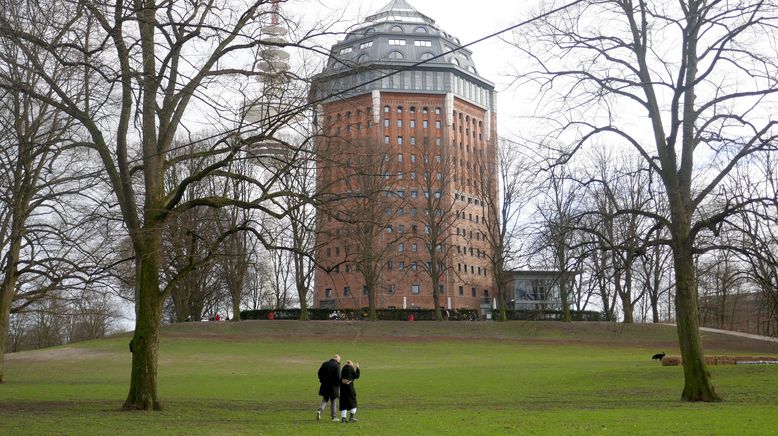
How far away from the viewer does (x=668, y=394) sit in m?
22.8

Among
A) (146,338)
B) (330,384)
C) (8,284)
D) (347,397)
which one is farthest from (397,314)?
(347,397)

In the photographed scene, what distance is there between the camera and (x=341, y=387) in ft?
57.5

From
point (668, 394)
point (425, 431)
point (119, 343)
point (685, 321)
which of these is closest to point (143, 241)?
point (425, 431)

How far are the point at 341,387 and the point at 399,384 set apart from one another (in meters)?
10.9

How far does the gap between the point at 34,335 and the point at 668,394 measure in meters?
74.7

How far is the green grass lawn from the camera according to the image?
1523cm

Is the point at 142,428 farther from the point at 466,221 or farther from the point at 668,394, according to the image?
the point at 466,221

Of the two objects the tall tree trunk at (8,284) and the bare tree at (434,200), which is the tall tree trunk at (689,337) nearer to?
the tall tree trunk at (8,284)

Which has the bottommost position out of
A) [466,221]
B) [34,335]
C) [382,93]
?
[34,335]

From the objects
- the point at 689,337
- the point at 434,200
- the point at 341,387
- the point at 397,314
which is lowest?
the point at 341,387

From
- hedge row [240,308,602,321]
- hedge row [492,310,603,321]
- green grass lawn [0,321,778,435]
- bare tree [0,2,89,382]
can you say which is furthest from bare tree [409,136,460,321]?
bare tree [0,2,89,382]

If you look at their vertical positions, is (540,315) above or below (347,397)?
above

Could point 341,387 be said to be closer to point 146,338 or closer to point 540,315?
point 146,338

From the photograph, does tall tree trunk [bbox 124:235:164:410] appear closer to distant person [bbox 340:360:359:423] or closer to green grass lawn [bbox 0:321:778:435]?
green grass lawn [bbox 0:321:778:435]
